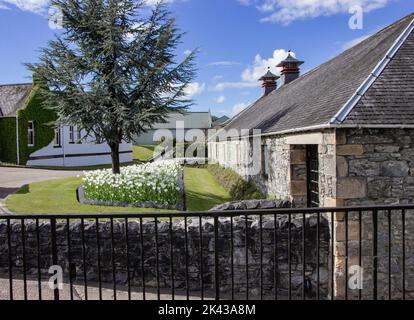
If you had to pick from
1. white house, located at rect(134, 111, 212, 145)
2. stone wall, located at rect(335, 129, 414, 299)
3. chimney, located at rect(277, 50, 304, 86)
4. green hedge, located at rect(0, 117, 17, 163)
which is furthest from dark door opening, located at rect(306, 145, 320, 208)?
white house, located at rect(134, 111, 212, 145)

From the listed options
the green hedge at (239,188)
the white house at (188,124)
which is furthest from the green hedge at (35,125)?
the white house at (188,124)

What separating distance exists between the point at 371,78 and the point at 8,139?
2511cm

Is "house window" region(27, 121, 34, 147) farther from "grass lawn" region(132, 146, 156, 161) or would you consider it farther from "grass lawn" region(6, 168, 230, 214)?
"grass lawn" region(132, 146, 156, 161)

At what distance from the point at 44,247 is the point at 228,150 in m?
15.7

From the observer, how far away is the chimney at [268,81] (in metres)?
28.8

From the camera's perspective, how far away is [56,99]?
43.8 feet

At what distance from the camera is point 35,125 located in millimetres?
26984

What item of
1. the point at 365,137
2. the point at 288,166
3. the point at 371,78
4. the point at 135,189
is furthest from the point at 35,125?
the point at 365,137

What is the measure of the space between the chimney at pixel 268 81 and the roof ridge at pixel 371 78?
63.5ft

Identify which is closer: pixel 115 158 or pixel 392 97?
pixel 392 97

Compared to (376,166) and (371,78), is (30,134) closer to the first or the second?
(371,78)

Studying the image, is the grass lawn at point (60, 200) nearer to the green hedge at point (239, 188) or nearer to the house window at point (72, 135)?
the green hedge at point (239, 188)
